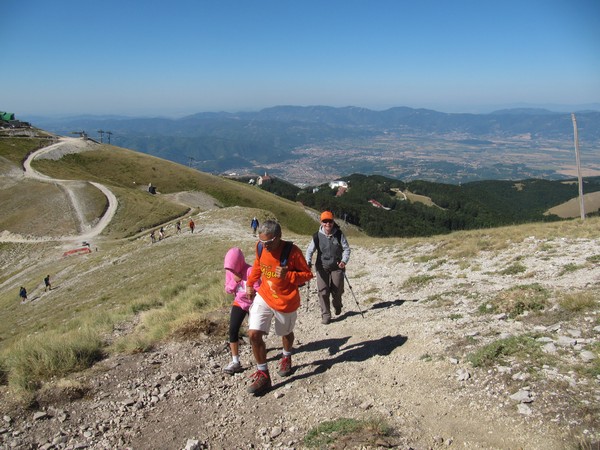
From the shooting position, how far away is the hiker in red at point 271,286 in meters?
6.25

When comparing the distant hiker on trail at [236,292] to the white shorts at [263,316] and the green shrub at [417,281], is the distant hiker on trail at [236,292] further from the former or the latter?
the green shrub at [417,281]

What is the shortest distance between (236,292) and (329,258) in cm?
297

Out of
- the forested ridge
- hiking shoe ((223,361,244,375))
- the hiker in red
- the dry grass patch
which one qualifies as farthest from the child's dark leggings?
the forested ridge

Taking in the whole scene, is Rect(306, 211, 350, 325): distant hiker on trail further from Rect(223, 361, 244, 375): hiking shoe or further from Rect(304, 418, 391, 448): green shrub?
Rect(304, 418, 391, 448): green shrub

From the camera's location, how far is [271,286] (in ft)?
20.8

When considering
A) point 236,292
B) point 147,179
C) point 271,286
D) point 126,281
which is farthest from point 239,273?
point 147,179

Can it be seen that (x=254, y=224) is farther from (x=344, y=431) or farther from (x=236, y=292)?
(x=344, y=431)

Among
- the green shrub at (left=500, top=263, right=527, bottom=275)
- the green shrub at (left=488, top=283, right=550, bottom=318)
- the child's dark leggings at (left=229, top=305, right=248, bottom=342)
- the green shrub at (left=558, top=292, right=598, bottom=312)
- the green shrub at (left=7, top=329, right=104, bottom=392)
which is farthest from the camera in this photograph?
the green shrub at (left=500, top=263, right=527, bottom=275)

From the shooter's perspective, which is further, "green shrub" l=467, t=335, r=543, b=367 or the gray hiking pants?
the gray hiking pants

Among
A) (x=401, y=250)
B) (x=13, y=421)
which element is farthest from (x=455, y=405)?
(x=401, y=250)

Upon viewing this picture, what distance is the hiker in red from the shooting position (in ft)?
20.5

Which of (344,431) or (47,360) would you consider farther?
(47,360)

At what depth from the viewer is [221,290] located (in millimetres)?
12930

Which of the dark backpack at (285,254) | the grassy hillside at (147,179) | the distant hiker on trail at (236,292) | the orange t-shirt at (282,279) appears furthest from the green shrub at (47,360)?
the grassy hillside at (147,179)
